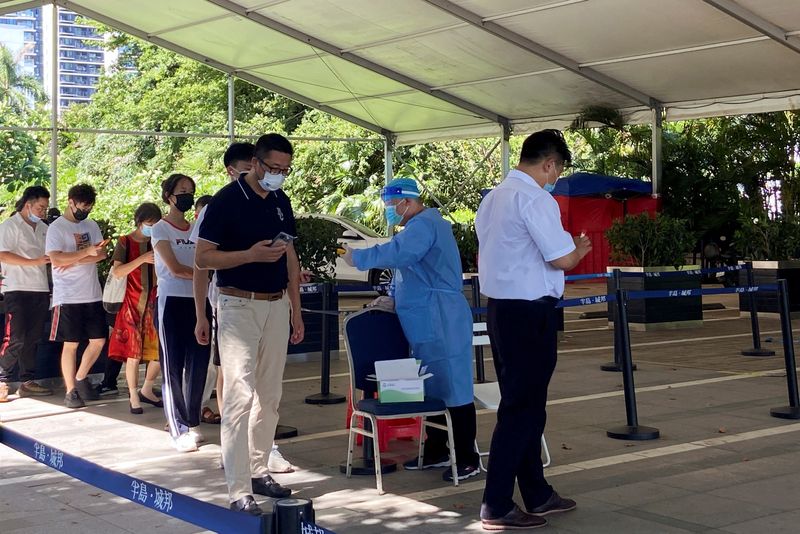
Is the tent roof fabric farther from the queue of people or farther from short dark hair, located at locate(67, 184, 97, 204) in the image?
the queue of people

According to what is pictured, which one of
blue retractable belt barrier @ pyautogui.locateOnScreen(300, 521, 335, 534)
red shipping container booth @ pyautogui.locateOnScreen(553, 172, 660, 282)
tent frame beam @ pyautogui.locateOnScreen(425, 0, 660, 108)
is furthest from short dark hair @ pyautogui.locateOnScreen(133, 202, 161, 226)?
red shipping container booth @ pyautogui.locateOnScreen(553, 172, 660, 282)

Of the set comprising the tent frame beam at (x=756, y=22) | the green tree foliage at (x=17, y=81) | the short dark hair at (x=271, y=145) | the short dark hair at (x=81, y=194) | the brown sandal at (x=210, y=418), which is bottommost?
the brown sandal at (x=210, y=418)

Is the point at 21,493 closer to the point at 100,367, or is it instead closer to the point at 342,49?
the point at 100,367

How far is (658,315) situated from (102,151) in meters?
26.0

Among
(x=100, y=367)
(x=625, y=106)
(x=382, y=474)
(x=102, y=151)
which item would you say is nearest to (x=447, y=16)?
(x=625, y=106)

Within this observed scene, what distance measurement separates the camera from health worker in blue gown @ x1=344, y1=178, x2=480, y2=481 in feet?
21.3

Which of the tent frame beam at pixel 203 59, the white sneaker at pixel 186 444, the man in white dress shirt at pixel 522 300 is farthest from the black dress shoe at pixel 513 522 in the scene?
the tent frame beam at pixel 203 59

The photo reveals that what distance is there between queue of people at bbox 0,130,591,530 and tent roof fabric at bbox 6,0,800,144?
978 cm

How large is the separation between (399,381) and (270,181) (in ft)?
4.54

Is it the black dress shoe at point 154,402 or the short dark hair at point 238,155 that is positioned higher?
the short dark hair at point 238,155

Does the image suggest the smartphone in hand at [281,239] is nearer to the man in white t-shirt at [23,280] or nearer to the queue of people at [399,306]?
the queue of people at [399,306]

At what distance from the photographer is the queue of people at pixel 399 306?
539 centimetres

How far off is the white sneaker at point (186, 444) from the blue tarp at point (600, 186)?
64.3 feet

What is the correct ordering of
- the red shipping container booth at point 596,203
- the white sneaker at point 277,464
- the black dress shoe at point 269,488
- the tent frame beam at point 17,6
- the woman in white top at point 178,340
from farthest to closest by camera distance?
the red shipping container booth at point 596,203 < the tent frame beam at point 17,6 < the woman in white top at point 178,340 < the white sneaker at point 277,464 < the black dress shoe at point 269,488
